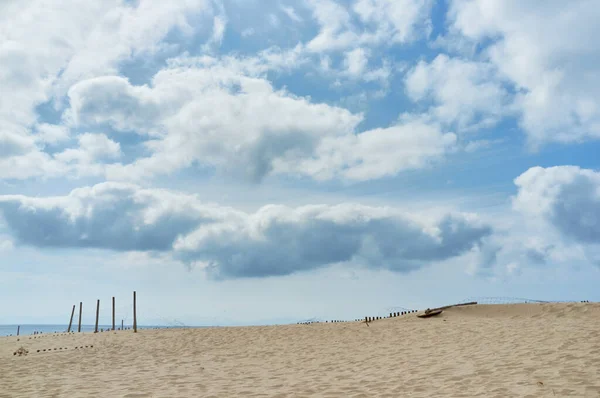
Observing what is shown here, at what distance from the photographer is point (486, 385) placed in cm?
1034

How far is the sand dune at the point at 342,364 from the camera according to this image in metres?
10.7

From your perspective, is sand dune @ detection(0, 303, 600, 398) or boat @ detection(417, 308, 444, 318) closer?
sand dune @ detection(0, 303, 600, 398)

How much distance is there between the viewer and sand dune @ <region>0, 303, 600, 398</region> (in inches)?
423

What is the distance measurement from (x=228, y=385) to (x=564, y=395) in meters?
7.46

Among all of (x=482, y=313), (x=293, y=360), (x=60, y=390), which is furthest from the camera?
(x=482, y=313)

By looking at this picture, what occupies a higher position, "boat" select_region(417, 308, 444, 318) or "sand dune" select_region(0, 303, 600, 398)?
"boat" select_region(417, 308, 444, 318)

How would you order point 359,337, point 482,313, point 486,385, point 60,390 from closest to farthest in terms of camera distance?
point 486,385
point 60,390
point 359,337
point 482,313

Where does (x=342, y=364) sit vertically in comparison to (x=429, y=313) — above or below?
below

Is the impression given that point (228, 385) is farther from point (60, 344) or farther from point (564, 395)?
point (60, 344)

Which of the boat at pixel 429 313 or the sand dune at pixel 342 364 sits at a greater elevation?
the boat at pixel 429 313

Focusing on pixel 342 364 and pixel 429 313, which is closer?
pixel 342 364

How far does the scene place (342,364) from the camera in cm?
1509

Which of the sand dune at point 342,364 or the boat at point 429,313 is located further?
the boat at point 429,313

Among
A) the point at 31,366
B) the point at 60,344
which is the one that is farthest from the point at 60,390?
the point at 60,344
